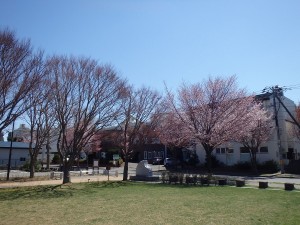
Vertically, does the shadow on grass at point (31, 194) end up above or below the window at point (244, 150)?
below

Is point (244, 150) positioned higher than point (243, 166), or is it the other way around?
point (244, 150)

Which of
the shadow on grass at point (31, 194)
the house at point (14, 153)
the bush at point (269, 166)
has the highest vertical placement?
the house at point (14, 153)

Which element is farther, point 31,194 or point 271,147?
point 271,147

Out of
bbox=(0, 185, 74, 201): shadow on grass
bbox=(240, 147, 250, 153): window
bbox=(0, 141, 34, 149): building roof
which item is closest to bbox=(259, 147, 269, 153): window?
bbox=(240, 147, 250, 153): window

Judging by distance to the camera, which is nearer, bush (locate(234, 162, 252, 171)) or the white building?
bush (locate(234, 162, 252, 171))

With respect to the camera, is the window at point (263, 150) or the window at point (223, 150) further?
the window at point (223, 150)

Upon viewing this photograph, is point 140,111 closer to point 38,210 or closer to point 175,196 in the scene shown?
point 175,196

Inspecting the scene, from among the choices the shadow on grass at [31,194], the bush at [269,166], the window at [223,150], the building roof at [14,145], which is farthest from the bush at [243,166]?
the building roof at [14,145]

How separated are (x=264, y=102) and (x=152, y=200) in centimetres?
3275

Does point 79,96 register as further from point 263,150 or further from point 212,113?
point 263,150

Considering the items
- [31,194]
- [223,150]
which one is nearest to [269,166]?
[223,150]

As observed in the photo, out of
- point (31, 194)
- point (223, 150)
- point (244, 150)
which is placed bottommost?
point (31, 194)

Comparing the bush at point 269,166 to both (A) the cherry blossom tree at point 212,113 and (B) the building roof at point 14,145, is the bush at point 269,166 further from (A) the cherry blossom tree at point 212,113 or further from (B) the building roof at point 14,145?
(B) the building roof at point 14,145

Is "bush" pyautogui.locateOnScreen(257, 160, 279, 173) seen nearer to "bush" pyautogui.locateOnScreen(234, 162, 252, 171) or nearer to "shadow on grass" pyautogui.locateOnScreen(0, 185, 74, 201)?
"bush" pyautogui.locateOnScreen(234, 162, 252, 171)
